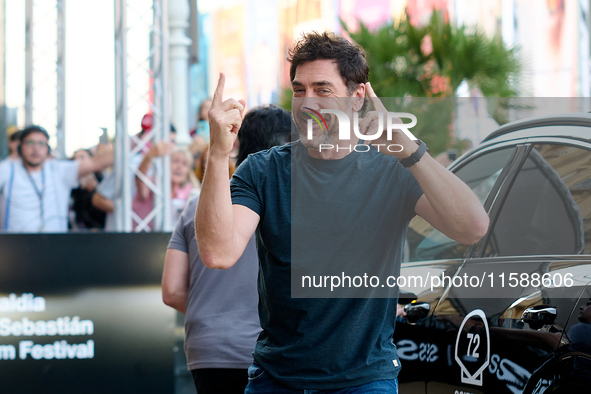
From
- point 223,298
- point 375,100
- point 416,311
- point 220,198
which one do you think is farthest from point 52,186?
point 375,100

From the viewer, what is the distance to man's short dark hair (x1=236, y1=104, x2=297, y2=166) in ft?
10.0

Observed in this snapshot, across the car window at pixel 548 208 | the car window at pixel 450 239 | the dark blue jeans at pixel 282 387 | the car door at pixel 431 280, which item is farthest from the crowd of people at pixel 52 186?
the dark blue jeans at pixel 282 387

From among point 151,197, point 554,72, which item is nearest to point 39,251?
point 151,197

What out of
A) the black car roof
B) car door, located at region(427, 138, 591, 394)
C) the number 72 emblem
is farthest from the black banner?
the black car roof

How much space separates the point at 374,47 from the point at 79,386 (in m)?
7.77

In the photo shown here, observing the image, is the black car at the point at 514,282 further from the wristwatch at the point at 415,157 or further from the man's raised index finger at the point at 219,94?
the man's raised index finger at the point at 219,94

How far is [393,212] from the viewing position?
84.7 inches

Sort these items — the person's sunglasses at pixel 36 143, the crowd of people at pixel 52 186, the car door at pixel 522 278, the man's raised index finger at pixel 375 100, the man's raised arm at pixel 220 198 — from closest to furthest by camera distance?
the man's raised arm at pixel 220 198 → the man's raised index finger at pixel 375 100 → the car door at pixel 522 278 → the crowd of people at pixel 52 186 → the person's sunglasses at pixel 36 143

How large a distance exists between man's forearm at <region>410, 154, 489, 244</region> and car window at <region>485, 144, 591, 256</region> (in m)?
0.45

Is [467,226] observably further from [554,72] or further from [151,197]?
[554,72]

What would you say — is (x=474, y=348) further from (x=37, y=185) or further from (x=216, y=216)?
(x=37, y=185)

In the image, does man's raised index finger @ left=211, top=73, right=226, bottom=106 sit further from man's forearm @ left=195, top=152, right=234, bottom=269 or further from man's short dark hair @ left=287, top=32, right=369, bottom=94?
man's short dark hair @ left=287, top=32, right=369, bottom=94

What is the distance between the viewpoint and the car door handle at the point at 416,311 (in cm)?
296

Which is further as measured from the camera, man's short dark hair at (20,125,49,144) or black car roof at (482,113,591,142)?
man's short dark hair at (20,125,49,144)
